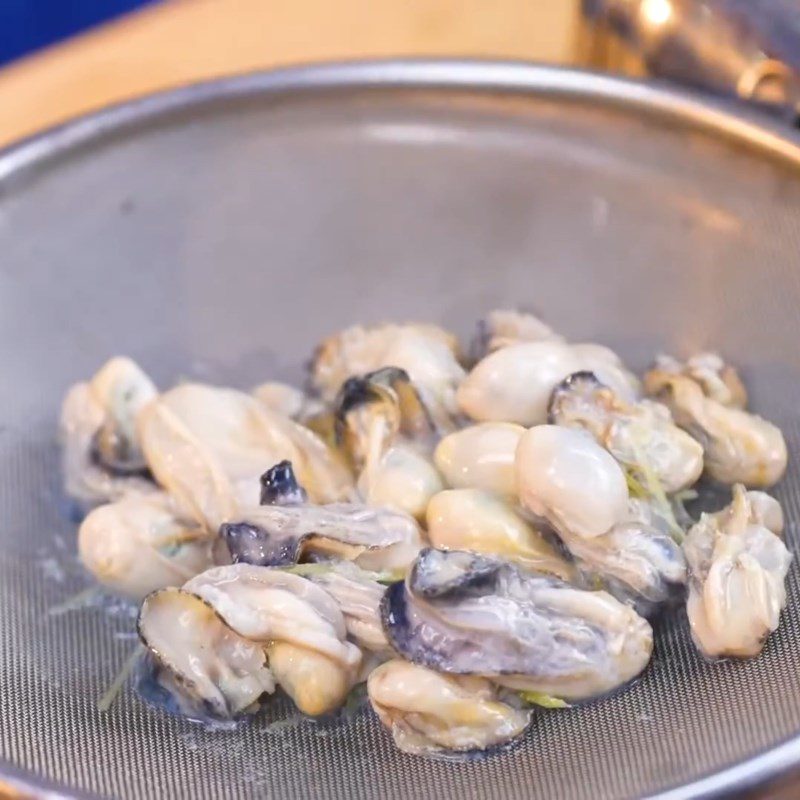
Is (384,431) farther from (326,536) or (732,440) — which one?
(732,440)

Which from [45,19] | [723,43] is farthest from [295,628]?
[45,19]

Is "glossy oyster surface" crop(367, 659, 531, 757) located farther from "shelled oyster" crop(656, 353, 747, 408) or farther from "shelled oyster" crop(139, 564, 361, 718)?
"shelled oyster" crop(656, 353, 747, 408)

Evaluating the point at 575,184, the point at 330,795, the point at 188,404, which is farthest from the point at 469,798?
the point at 575,184

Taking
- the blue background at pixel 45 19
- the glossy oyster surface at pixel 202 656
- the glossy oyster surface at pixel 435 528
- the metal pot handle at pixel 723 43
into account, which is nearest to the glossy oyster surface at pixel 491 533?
the glossy oyster surface at pixel 435 528

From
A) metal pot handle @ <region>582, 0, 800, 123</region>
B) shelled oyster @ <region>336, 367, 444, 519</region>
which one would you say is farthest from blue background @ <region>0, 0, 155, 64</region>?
shelled oyster @ <region>336, 367, 444, 519</region>

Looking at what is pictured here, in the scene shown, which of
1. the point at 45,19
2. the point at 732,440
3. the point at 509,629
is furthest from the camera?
the point at 45,19

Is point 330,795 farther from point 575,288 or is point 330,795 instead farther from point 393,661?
point 575,288
